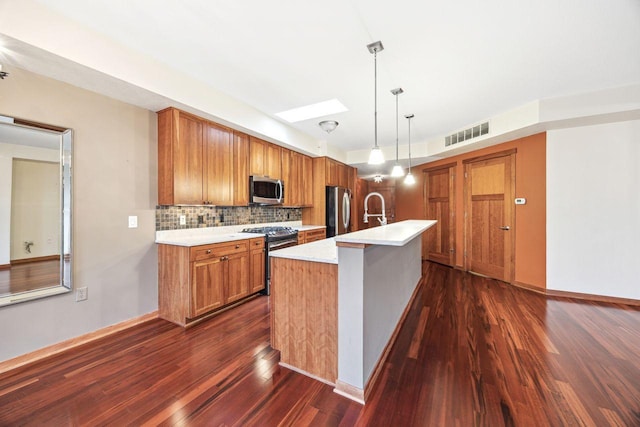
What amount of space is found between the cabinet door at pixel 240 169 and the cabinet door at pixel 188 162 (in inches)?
19.8

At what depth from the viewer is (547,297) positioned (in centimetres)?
350

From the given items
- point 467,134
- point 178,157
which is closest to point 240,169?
point 178,157

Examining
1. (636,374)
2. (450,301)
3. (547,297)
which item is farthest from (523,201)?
(636,374)

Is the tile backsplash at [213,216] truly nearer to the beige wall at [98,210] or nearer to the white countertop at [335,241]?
the beige wall at [98,210]

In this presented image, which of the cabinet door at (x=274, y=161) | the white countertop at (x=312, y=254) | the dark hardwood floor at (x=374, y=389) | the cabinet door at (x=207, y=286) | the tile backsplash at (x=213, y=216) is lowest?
the dark hardwood floor at (x=374, y=389)

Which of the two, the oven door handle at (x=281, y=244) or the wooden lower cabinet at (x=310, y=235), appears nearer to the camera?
the oven door handle at (x=281, y=244)

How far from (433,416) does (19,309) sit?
9.96 ft

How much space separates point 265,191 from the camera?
3877 millimetres

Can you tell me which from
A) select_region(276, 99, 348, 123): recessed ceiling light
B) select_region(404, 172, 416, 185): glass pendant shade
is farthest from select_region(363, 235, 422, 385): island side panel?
select_region(276, 99, 348, 123): recessed ceiling light

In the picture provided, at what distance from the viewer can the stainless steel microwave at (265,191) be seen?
3662 mm

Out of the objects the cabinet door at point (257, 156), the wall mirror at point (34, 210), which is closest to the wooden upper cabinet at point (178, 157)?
the wall mirror at point (34, 210)

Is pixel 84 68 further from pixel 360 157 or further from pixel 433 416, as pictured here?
pixel 360 157

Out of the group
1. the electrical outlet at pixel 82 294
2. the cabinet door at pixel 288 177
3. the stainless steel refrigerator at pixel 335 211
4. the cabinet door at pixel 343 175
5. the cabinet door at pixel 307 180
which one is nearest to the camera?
the electrical outlet at pixel 82 294

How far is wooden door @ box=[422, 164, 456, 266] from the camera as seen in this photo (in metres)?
5.20
